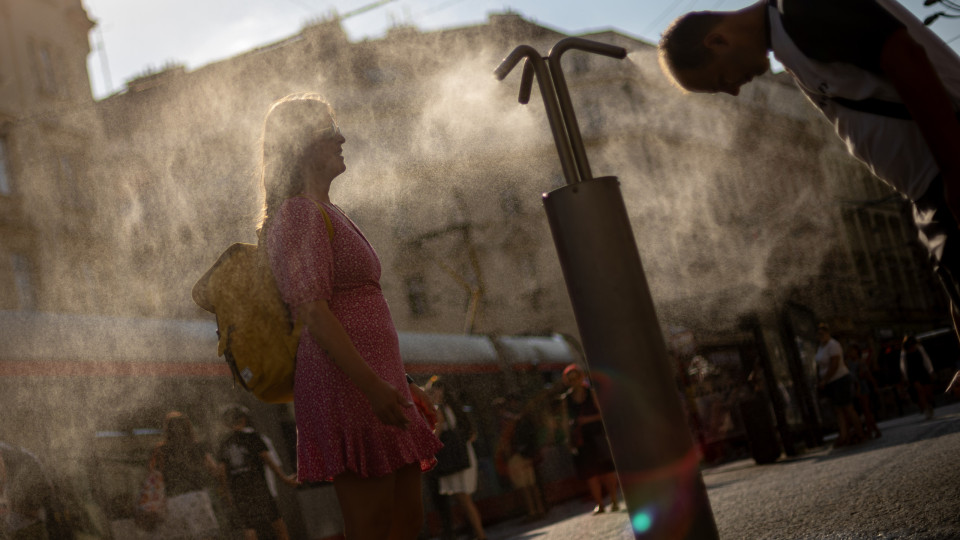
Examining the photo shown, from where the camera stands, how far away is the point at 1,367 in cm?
661

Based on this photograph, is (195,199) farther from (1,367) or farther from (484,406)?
(1,367)

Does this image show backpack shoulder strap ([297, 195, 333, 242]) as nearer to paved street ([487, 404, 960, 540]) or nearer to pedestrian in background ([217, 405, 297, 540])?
paved street ([487, 404, 960, 540])

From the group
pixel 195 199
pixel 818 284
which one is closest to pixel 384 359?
pixel 195 199

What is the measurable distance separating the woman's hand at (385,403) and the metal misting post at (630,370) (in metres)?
0.47

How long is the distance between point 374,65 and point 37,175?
20.9 meters

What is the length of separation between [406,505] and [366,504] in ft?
0.49

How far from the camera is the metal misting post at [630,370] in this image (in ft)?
7.61

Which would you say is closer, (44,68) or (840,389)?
(840,389)

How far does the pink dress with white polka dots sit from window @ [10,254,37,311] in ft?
66.0

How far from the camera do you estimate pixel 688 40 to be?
2322 mm

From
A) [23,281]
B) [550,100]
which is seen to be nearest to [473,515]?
[550,100]

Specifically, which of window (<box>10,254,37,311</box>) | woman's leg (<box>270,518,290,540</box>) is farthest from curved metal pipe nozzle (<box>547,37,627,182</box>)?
window (<box>10,254,37,311</box>)

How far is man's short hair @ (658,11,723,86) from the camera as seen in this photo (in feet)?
7.55

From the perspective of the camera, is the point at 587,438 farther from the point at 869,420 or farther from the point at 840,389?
the point at 869,420
